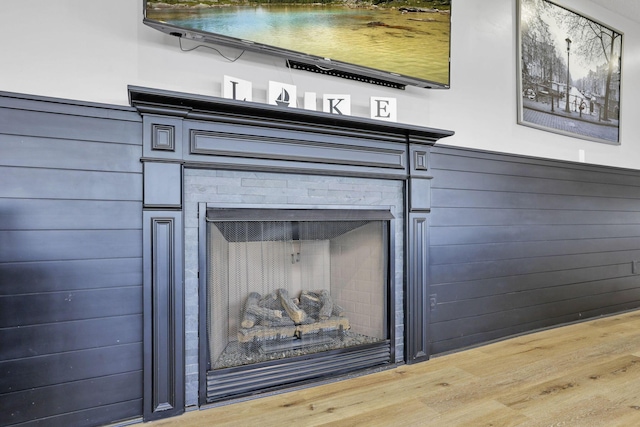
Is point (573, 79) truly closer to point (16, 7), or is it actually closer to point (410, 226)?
point (410, 226)

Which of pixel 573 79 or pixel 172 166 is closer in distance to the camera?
pixel 172 166

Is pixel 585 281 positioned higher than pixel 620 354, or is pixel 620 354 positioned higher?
pixel 585 281

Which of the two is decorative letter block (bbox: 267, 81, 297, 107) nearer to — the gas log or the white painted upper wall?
the white painted upper wall

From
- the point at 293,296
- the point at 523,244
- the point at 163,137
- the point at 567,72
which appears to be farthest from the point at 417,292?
the point at 567,72

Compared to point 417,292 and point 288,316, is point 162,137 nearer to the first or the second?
point 288,316

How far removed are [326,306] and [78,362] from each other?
124cm

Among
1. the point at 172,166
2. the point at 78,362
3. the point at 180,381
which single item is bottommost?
the point at 180,381

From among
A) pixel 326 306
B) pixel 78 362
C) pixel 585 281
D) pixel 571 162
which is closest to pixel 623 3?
pixel 571 162

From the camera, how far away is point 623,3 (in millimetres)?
3527

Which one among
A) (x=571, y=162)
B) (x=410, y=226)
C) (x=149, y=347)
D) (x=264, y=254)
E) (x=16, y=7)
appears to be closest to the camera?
(x=16, y=7)

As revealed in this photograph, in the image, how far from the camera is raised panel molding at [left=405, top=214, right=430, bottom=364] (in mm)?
2422

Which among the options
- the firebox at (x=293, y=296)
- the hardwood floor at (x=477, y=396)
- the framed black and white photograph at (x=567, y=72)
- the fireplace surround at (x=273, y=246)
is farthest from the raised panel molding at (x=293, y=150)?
the framed black and white photograph at (x=567, y=72)

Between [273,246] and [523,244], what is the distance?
207cm

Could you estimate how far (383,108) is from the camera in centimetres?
233
